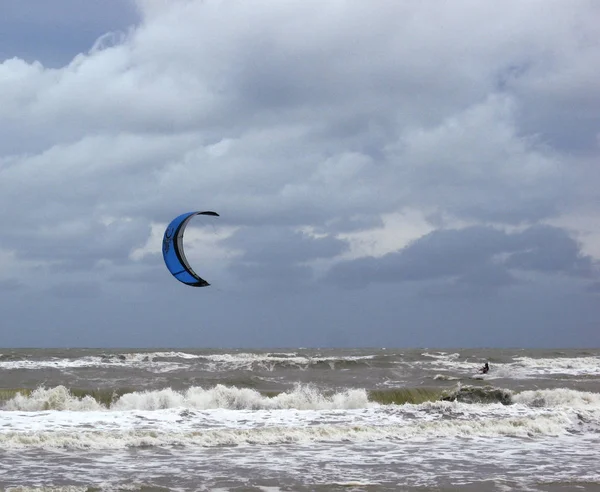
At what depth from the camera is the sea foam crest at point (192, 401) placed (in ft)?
63.9

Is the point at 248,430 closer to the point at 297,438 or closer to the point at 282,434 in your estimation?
the point at 282,434

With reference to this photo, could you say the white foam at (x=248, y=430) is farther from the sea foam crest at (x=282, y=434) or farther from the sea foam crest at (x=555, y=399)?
the sea foam crest at (x=555, y=399)

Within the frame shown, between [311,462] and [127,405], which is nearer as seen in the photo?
[311,462]

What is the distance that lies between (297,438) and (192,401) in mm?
6668

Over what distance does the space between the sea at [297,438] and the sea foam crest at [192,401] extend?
45 millimetres

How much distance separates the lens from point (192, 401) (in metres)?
20.3

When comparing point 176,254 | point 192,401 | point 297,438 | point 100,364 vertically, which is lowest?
point 297,438

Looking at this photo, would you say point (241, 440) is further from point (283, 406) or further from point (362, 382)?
point (362, 382)

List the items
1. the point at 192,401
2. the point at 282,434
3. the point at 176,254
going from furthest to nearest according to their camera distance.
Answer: the point at 192,401 → the point at 176,254 → the point at 282,434

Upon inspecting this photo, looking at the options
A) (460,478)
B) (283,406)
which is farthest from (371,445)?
(283,406)

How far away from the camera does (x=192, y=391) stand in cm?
2127

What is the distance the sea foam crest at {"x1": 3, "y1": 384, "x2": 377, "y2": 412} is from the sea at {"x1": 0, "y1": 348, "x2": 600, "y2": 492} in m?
0.05

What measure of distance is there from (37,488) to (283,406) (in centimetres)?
1039

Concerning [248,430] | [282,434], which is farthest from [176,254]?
[282,434]
